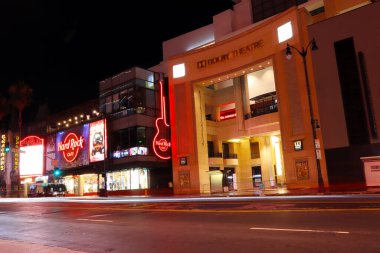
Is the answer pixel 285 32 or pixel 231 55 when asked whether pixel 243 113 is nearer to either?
pixel 231 55

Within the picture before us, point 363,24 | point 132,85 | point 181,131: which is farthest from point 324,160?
point 132,85

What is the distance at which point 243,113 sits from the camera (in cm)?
4762

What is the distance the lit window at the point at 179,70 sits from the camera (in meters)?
48.7

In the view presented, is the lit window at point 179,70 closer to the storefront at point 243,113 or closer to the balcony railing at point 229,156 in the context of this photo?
the storefront at point 243,113

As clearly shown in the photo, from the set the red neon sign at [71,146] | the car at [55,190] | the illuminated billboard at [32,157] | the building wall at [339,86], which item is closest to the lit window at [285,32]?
the building wall at [339,86]

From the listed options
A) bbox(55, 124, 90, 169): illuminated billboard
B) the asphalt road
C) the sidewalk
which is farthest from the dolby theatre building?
the sidewalk

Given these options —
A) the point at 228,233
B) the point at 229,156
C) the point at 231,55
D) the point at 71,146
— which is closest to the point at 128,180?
the point at 71,146

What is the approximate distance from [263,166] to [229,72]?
45.9 ft

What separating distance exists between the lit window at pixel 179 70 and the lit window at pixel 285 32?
45.6 feet

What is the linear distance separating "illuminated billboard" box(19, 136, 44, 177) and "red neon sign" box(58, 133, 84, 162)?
647cm

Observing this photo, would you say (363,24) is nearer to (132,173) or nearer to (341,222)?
(341,222)

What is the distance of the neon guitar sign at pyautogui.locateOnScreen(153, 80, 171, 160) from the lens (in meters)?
49.1

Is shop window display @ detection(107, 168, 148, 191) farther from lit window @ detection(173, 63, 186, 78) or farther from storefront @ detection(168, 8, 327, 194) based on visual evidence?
lit window @ detection(173, 63, 186, 78)

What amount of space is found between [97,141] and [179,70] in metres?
15.2
